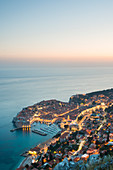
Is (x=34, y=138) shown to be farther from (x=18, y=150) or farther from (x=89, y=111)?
(x=89, y=111)

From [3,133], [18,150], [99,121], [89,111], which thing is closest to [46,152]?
[18,150]

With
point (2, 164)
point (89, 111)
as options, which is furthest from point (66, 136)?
point (89, 111)

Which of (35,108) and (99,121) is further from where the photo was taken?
(35,108)

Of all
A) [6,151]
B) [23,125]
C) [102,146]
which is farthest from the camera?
[23,125]

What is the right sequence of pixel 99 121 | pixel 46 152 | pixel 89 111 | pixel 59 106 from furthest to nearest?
pixel 59 106, pixel 89 111, pixel 99 121, pixel 46 152

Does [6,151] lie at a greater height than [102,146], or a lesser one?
lesser

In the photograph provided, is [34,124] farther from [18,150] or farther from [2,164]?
[2,164]
